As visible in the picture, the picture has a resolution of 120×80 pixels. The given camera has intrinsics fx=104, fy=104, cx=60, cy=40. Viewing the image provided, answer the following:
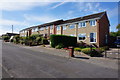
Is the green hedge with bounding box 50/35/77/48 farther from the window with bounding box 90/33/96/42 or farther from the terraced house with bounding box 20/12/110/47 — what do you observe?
the window with bounding box 90/33/96/42

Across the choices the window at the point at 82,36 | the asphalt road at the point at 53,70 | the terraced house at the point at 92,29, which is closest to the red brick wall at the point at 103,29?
the terraced house at the point at 92,29

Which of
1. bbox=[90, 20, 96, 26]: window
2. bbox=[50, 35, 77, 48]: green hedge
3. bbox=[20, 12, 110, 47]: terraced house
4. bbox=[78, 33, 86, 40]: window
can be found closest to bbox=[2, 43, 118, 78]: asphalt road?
bbox=[50, 35, 77, 48]: green hedge

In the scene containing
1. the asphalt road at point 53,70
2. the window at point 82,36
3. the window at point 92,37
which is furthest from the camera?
the window at point 82,36

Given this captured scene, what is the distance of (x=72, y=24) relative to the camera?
30109 mm

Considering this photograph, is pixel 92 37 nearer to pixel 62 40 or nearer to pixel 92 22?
pixel 92 22

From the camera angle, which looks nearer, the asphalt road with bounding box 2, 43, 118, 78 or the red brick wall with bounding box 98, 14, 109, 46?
the asphalt road with bounding box 2, 43, 118, 78

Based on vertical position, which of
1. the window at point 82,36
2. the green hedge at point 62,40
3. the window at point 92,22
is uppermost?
the window at point 92,22

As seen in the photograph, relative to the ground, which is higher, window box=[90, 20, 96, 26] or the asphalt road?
window box=[90, 20, 96, 26]

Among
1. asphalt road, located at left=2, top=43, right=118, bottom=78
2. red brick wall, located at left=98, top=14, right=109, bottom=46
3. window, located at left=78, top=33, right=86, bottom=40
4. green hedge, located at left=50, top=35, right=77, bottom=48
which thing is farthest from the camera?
window, located at left=78, top=33, right=86, bottom=40

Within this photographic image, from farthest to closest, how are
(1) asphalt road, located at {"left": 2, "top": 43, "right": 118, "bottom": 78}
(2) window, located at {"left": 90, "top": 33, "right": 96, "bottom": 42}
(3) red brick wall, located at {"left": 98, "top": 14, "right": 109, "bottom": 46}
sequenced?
(2) window, located at {"left": 90, "top": 33, "right": 96, "bottom": 42}, (3) red brick wall, located at {"left": 98, "top": 14, "right": 109, "bottom": 46}, (1) asphalt road, located at {"left": 2, "top": 43, "right": 118, "bottom": 78}

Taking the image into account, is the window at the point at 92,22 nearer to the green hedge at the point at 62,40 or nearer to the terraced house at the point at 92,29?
the terraced house at the point at 92,29

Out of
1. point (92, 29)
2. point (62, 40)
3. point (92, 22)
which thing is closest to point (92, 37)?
point (92, 29)

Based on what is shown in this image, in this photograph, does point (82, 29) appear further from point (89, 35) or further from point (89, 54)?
point (89, 54)

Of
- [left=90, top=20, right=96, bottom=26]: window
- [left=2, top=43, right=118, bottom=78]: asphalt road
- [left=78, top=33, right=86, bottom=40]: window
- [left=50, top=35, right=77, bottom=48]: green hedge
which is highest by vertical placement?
[left=90, top=20, right=96, bottom=26]: window
